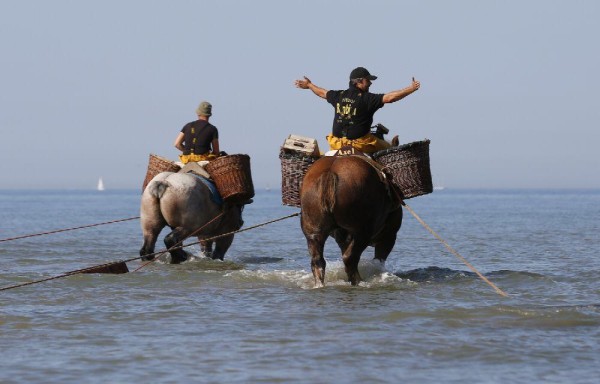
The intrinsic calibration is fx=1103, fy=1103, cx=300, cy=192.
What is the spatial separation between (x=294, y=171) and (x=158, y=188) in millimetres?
3129

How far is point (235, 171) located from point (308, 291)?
14.5 ft

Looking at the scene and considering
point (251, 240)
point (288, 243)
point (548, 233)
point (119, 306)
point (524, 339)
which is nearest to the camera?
point (524, 339)

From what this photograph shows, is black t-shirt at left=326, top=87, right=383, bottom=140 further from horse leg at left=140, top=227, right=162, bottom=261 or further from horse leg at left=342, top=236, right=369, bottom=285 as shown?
horse leg at left=140, top=227, right=162, bottom=261

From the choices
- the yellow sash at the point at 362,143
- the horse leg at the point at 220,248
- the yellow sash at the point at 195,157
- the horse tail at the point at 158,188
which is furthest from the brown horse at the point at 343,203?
the horse leg at the point at 220,248

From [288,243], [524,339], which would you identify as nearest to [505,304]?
[524,339]

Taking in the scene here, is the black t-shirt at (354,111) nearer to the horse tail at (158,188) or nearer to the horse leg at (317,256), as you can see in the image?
the horse leg at (317,256)

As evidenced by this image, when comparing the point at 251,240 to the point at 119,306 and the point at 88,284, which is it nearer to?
the point at 88,284

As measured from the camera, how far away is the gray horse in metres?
15.7

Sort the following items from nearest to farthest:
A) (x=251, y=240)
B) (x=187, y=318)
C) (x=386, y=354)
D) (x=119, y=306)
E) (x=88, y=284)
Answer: (x=386, y=354)
(x=187, y=318)
(x=119, y=306)
(x=88, y=284)
(x=251, y=240)

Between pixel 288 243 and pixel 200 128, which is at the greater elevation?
pixel 200 128

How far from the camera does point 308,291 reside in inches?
484

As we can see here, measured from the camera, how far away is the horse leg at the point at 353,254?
488 inches

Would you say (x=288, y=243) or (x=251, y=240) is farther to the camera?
(x=251, y=240)

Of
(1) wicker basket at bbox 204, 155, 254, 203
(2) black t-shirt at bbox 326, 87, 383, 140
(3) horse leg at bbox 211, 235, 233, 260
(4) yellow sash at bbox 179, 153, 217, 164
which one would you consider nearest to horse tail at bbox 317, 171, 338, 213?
(2) black t-shirt at bbox 326, 87, 383, 140
